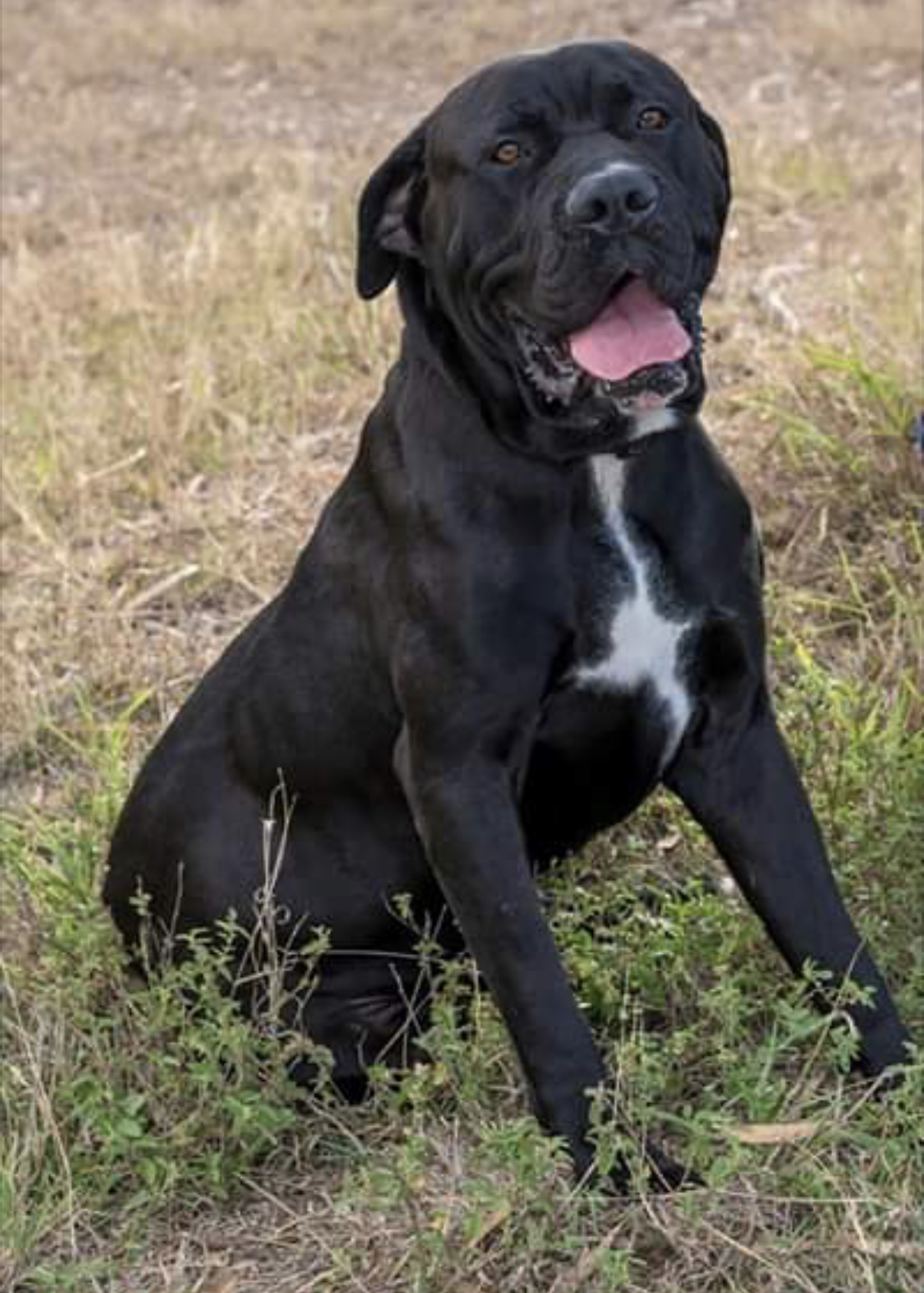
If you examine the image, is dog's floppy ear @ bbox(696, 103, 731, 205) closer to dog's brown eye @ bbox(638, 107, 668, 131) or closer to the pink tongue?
dog's brown eye @ bbox(638, 107, 668, 131)

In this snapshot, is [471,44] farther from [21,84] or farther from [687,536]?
[687,536]

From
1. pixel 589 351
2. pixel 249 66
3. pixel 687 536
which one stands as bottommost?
pixel 249 66

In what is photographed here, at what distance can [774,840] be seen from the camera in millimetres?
3148

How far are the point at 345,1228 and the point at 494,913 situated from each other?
44 cm

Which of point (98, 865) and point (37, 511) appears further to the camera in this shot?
point (37, 511)

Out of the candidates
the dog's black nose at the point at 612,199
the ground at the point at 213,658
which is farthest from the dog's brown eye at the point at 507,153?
the ground at the point at 213,658

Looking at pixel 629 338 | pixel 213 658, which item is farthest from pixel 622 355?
pixel 213 658

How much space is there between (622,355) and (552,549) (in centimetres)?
26

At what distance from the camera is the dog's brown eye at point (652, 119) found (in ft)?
9.60

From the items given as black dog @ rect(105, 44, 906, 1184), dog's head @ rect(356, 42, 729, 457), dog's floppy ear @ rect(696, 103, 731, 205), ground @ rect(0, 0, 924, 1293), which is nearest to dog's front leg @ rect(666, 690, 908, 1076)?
black dog @ rect(105, 44, 906, 1184)

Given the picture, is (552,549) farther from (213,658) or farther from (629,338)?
(213,658)

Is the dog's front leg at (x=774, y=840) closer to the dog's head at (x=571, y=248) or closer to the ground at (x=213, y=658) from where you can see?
the ground at (x=213, y=658)

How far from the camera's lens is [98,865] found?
382 centimetres

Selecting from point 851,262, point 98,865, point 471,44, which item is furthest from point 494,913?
point 471,44
